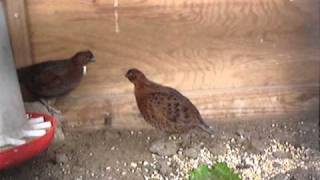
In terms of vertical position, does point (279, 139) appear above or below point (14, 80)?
below

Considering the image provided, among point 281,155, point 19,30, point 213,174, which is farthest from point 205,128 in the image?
point 213,174

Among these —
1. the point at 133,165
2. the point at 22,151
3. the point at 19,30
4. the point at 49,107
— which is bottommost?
the point at 133,165

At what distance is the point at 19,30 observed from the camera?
10.8 feet

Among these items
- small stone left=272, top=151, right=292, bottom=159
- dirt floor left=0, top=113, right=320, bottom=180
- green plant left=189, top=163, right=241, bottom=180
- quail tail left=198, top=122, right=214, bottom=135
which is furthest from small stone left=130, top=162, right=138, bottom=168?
green plant left=189, top=163, right=241, bottom=180

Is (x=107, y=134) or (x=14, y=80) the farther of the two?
(x=107, y=134)

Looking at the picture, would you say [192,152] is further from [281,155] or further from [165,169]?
[281,155]

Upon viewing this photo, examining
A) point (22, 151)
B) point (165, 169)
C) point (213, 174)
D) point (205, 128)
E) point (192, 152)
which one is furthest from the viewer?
point (205, 128)

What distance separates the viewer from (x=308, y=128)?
3553 mm

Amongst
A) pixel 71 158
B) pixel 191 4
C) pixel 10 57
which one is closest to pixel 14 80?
pixel 10 57

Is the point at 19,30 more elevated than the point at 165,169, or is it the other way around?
the point at 19,30

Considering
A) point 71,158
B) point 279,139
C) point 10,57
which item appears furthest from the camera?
point 279,139

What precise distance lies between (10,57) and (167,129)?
3.00 ft

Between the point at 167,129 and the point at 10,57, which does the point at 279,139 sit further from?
the point at 10,57

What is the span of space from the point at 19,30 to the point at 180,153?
909mm
